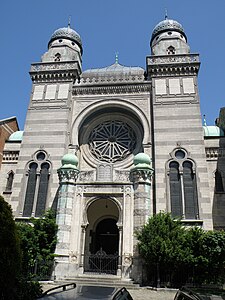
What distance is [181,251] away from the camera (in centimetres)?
1553

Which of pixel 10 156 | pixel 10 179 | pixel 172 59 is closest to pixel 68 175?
pixel 10 179

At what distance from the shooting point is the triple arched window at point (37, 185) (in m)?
21.5

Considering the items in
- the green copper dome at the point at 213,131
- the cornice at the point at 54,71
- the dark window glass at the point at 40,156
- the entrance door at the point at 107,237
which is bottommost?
the entrance door at the point at 107,237

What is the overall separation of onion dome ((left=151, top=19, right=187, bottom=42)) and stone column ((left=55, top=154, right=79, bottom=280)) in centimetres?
1795

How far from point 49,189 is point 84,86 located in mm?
9980

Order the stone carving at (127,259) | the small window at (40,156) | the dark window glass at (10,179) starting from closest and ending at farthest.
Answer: the stone carving at (127,259) → the small window at (40,156) → the dark window glass at (10,179)

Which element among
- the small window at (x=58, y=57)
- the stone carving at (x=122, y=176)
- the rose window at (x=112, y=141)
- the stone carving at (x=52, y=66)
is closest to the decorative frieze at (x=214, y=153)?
the rose window at (x=112, y=141)

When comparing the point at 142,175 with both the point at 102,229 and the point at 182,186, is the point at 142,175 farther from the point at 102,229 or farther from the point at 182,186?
the point at 102,229

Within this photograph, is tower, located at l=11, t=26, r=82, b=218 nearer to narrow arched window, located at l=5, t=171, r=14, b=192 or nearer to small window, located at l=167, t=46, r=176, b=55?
narrow arched window, located at l=5, t=171, r=14, b=192

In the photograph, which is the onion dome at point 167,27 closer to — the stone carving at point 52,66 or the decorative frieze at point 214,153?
the stone carving at point 52,66

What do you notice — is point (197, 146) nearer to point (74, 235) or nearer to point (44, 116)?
point (74, 235)

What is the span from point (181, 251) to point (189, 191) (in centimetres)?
614

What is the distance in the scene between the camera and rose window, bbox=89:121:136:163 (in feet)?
78.4

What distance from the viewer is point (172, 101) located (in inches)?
944
